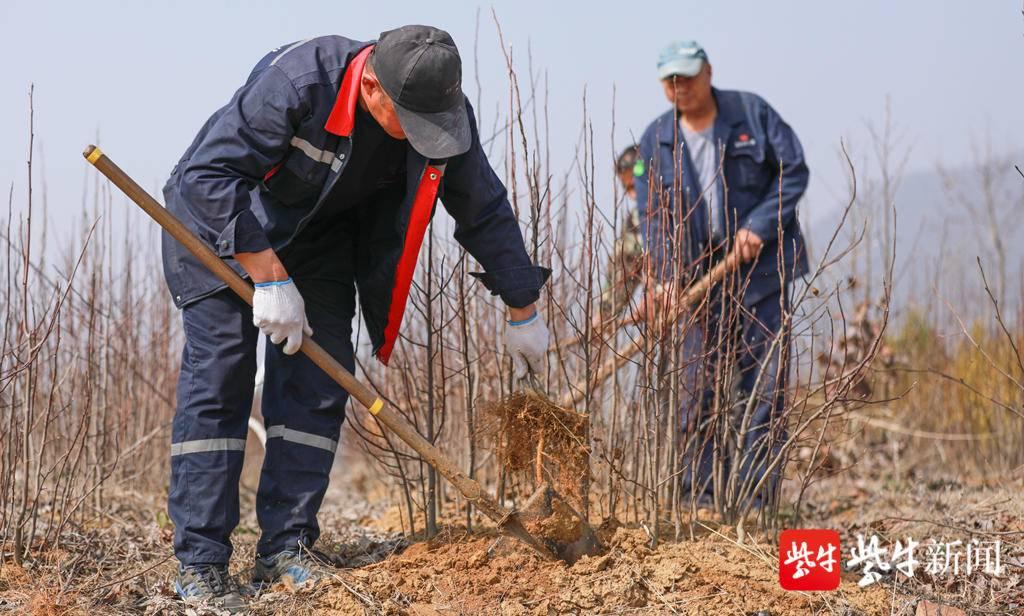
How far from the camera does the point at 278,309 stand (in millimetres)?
2812

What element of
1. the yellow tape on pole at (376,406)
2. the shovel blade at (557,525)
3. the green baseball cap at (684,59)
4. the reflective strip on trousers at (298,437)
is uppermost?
the green baseball cap at (684,59)

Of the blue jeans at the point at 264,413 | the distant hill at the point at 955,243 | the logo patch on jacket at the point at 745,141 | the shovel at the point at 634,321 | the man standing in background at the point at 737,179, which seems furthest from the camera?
the distant hill at the point at 955,243

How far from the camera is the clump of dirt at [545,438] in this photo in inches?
127

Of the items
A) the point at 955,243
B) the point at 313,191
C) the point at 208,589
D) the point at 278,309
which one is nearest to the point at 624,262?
the point at 313,191

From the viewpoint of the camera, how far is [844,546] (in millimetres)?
3996

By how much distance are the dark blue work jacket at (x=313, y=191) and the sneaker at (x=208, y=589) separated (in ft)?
2.63

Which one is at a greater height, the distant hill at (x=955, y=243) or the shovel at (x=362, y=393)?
the distant hill at (x=955, y=243)

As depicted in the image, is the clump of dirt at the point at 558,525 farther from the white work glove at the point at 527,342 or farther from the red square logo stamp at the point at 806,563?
the red square logo stamp at the point at 806,563

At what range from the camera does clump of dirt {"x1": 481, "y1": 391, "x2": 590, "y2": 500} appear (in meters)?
3.24

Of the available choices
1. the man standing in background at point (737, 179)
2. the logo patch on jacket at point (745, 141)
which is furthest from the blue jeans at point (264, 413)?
the logo patch on jacket at point (745, 141)

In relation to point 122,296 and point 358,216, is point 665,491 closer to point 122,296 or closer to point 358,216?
point 358,216

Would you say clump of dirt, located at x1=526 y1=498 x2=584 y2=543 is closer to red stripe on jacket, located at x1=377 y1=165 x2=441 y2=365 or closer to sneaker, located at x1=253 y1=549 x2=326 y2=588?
sneaker, located at x1=253 y1=549 x2=326 y2=588

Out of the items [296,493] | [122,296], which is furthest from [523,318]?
[122,296]

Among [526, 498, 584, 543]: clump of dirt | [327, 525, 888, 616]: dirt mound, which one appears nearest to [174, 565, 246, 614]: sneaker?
[327, 525, 888, 616]: dirt mound
